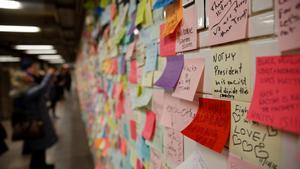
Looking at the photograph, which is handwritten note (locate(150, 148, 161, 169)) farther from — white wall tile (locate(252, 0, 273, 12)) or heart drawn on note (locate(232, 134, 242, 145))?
white wall tile (locate(252, 0, 273, 12))

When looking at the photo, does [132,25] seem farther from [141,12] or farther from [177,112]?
[177,112]

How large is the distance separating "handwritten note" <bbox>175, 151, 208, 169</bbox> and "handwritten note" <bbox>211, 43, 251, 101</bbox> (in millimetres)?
182

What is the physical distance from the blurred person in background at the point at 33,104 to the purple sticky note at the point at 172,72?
2.67m

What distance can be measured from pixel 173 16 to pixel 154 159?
0.55 meters

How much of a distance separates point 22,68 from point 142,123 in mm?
2920

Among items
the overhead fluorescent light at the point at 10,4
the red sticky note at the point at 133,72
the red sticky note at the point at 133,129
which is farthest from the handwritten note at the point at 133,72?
the overhead fluorescent light at the point at 10,4

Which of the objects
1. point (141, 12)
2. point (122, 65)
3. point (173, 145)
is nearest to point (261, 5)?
point (173, 145)

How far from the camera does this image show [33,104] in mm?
3361

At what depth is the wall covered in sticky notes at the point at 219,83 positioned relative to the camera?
1.47ft

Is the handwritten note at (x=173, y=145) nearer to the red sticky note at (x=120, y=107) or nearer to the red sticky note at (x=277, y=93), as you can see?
the red sticky note at (x=277, y=93)

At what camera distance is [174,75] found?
0.84m

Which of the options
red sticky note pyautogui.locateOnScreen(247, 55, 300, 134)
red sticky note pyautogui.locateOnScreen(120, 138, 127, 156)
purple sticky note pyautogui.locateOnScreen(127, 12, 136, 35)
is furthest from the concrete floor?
red sticky note pyautogui.locateOnScreen(247, 55, 300, 134)

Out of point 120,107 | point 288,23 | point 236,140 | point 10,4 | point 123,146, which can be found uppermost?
point 10,4

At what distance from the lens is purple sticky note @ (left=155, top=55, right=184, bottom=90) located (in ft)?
2.70
